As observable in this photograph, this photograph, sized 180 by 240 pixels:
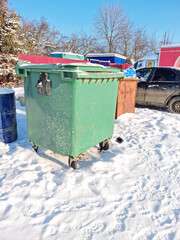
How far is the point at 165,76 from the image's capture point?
18.9ft

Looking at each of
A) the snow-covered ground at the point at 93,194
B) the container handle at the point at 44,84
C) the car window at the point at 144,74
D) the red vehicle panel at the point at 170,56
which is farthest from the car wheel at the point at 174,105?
the red vehicle panel at the point at 170,56

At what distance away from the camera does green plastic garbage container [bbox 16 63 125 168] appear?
2.02 m

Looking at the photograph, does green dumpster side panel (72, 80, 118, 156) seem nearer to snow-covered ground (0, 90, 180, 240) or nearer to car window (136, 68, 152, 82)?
snow-covered ground (0, 90, 180, 240)

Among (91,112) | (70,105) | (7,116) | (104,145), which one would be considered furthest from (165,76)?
(7,116)

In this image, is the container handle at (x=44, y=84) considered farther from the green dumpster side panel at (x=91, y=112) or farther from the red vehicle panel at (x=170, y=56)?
the red vehicle panel at (x=170, y=56)

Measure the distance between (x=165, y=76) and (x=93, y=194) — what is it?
203 inches

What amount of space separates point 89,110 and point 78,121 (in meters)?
0.23

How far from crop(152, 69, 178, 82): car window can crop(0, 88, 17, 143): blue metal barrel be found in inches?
191

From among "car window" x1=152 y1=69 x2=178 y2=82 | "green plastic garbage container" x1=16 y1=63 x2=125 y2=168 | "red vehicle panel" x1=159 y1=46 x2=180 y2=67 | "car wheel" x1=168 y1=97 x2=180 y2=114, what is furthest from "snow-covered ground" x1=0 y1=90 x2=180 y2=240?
"red vehicle panel" x1=159 y1=46 x2=180 y2=67

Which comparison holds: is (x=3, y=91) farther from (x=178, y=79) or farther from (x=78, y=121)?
(x=178, y=79)

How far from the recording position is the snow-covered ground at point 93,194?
1547 millimetres

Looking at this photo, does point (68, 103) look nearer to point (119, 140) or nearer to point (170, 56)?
point (119, 140)

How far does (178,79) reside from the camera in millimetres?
5504

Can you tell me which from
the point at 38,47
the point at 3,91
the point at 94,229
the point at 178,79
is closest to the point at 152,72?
the point at 178,79
